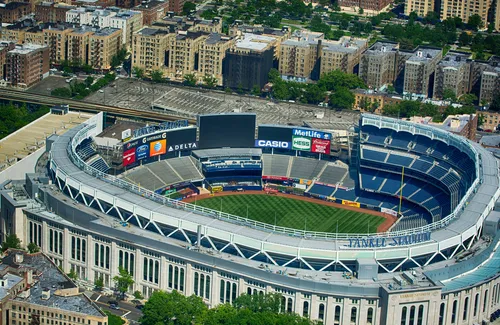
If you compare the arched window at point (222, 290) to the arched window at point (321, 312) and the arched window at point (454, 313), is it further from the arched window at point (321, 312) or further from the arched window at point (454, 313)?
the arched window at point (454, 313)

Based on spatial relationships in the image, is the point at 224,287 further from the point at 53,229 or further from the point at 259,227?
the point at 53,229

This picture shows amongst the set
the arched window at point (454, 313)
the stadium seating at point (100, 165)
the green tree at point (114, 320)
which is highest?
the stadium seating at point (100, 165)

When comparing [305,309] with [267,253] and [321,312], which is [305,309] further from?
[267,253]

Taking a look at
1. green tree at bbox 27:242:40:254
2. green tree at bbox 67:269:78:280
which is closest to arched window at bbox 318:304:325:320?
green tree at bbox 67:269:78:280

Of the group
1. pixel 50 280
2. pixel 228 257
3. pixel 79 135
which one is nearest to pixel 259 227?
pixel 228 257

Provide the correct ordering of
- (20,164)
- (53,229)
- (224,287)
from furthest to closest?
(20,164), (53,229), (224,287)

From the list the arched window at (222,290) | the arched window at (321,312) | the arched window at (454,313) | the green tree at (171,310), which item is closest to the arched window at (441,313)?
the arched window at (454,313)
